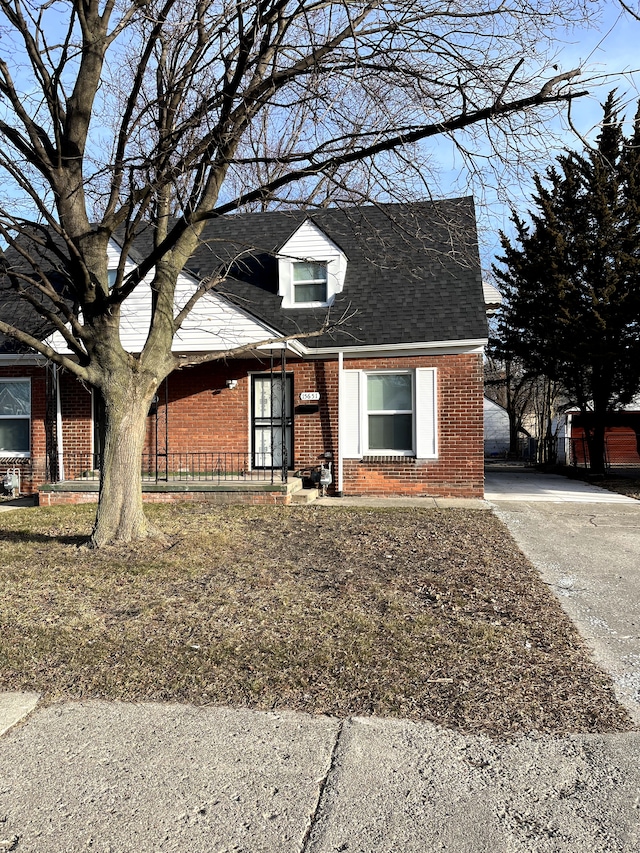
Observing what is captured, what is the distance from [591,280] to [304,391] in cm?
1081

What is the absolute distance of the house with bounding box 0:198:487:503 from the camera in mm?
12531

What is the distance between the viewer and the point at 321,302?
13.9 m

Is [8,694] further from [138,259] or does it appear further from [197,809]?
[138,259]

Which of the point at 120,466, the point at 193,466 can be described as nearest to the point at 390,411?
the point at 193,466

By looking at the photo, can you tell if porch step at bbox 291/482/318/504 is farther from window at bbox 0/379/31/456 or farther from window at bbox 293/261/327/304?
window at bbox 0/379/31/456

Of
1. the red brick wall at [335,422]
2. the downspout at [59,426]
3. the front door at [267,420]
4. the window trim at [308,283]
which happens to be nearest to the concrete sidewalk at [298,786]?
the red brick wall at [335,422]

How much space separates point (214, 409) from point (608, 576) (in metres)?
8.81

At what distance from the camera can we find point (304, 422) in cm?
1328

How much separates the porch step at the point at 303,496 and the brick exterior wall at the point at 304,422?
0.96m

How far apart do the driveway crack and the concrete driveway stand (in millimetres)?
1666

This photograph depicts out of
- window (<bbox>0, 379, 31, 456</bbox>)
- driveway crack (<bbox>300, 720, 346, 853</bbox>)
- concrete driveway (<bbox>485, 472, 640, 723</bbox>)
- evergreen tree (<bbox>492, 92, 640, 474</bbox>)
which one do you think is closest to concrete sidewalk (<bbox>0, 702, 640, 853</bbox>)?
driveway crack (<bbox>300, 720, 346, 853</bbox>)

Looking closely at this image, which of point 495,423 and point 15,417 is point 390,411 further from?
point 495,423

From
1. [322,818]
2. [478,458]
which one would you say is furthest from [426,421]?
[322,818]

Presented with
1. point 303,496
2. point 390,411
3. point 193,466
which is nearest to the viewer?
point 303,496
